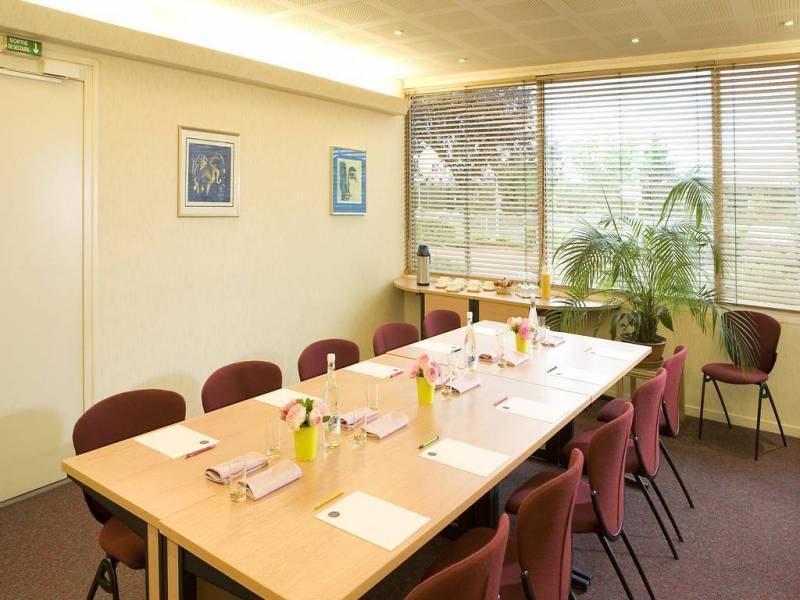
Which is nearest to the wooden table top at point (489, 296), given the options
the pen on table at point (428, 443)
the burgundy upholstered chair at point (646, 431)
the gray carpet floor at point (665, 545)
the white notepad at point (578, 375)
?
the gray carpet floor at point (665, 545)

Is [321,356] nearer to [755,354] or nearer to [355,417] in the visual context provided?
[355,417]

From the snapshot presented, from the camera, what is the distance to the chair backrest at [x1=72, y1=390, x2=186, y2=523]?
7.69 feet

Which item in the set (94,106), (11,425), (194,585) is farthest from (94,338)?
(194,585)

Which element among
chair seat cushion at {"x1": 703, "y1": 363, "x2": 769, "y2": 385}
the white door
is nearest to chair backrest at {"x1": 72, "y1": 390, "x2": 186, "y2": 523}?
the white door

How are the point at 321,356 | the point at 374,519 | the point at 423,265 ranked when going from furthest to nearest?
the point at 423,265 < the point at 321,356 < the point at 374,519

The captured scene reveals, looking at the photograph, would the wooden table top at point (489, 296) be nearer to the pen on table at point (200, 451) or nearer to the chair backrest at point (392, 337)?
the chair backrest at point (392, 337)

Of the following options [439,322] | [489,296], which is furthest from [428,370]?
[489,296]

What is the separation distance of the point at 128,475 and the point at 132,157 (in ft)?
8.14

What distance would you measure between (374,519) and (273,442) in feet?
2.11

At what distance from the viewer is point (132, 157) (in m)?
3.75

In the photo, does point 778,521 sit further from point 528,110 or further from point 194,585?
point 528,110

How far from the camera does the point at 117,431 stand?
2.48m

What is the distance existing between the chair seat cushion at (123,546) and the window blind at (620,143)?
4.15 metres

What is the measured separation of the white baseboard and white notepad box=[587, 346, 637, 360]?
5.54 feet
